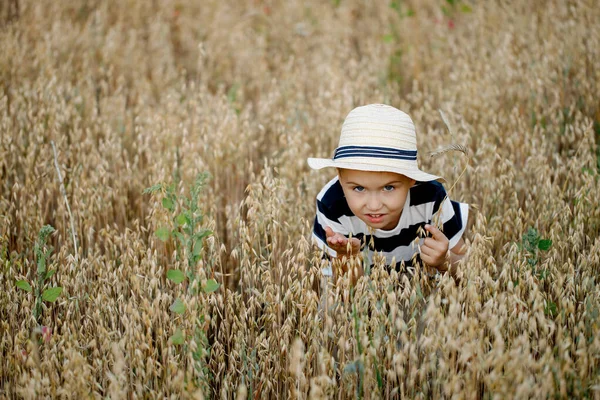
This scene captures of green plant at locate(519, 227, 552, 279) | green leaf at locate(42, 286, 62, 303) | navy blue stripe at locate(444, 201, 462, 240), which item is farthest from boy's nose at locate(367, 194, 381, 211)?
green leaf at locate(42, 286, 62, 303)

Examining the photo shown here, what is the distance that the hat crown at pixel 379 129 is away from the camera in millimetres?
2275

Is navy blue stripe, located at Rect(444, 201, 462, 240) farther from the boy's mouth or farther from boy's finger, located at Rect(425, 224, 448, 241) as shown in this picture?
the boy's mouth

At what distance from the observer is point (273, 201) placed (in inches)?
94.6

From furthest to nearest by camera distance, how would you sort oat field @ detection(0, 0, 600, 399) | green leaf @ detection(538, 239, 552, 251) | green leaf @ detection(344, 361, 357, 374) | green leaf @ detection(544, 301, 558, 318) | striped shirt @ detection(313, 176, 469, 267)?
1. striped shirt @ detection(313, 176, 469, 267)
2. green leaf @ detection(538, 239, 552, 251)
3. green leaf @ detection(544, 301, 558, 318)
4. oat field @ detection(0, 0, 600, 399)
5. green leaf @ detection(344, 361, 357, 374)

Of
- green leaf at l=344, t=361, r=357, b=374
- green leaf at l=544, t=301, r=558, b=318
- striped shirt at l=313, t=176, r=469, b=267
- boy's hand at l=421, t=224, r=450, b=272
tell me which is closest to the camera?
green leaf at l=344, t=361, r=357, b=374

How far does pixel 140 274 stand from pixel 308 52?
3.49 metres

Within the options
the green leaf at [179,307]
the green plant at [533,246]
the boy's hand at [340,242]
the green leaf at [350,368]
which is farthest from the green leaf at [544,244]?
the green leaf at [179,307]

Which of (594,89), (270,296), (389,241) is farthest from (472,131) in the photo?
(270,296)

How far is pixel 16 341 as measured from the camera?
1989mm

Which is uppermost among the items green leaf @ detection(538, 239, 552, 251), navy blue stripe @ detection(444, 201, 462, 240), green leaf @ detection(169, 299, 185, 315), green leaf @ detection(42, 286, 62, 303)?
navy blue stripe @ detection(444, 201, 462, 240)

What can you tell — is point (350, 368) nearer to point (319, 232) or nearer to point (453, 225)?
point (319, 232)

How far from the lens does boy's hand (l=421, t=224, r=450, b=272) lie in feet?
7.41

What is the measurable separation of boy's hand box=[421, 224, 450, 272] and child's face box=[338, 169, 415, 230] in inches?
7.2

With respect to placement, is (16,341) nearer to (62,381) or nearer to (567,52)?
(62,381)
